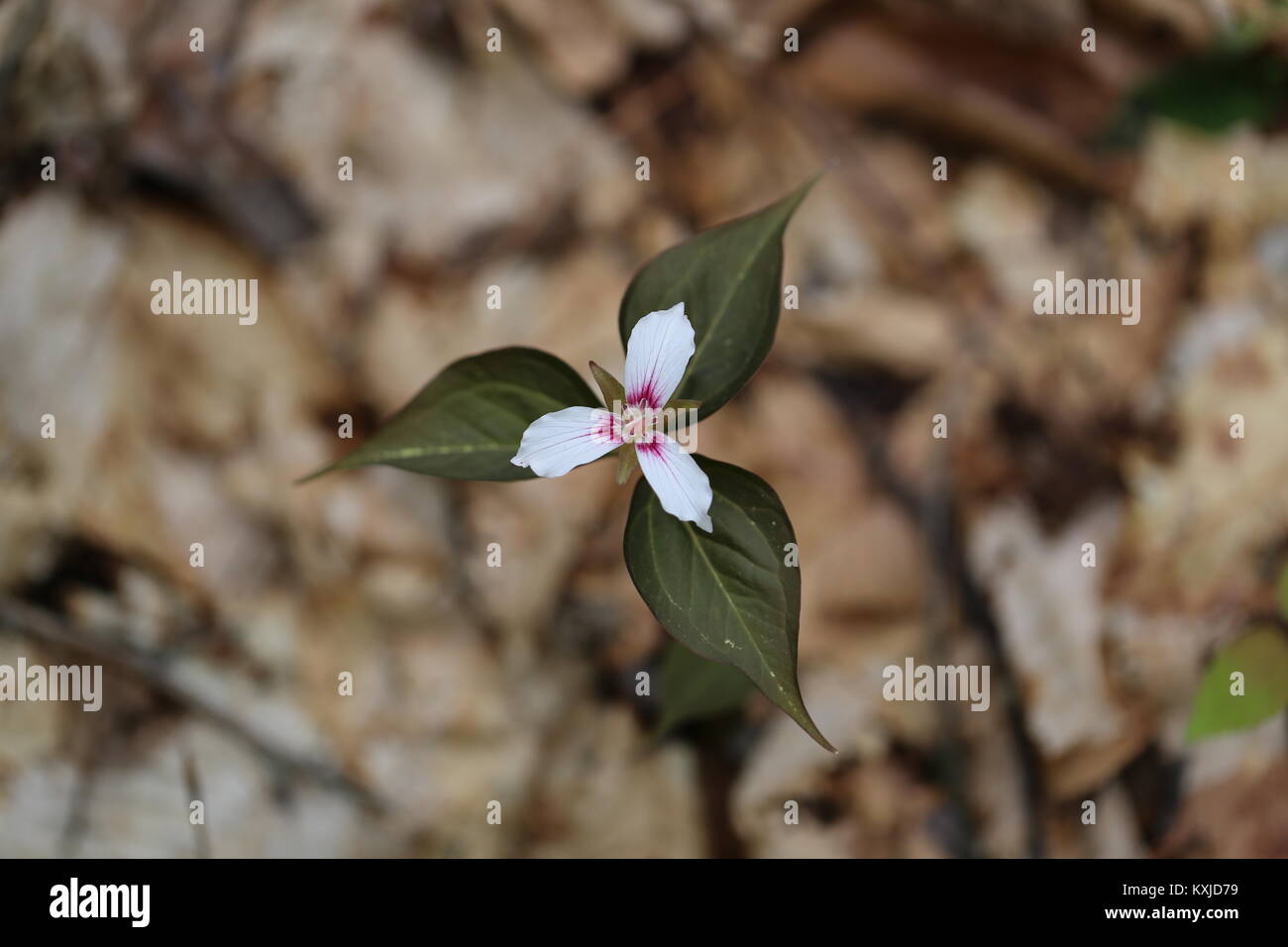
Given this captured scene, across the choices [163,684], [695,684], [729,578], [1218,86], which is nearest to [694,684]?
[695,684]

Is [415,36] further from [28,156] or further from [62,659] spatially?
[62,659]

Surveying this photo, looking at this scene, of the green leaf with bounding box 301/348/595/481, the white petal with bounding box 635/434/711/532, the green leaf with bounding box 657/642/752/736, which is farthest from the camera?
the green leaf with bounding box 657/642/752/736

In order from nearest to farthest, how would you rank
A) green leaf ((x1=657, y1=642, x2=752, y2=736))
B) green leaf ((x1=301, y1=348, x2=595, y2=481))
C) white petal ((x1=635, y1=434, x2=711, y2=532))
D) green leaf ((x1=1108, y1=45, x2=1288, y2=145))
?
white petal ((x1=635, y1=434, x2=711, y2=532)) < green leaf ((x1=301, y1=348, x2=595, y2=481)) < green leaf ((x1=657, y1=642, x2=752, y2=736)) < green leaf ((x1=1108, y1=45, x2=1288, y2=145))

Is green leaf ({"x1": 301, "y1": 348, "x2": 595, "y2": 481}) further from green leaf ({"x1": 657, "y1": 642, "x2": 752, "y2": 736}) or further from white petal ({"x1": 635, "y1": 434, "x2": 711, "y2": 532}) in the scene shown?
green leaf ({"x1": 657, "y1": 642, "x2": 752, "y2": 736})

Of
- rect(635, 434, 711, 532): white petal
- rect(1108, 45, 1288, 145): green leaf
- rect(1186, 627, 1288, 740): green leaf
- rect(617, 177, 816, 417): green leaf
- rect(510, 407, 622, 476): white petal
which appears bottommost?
rect(1186, 627, 1288, 740): green leaf

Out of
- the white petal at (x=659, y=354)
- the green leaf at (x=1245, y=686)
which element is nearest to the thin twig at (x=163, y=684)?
the white petal at (x=659, y=354)

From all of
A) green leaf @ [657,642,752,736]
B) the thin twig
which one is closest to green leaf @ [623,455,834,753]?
green leaf @ [657,642,752,736]

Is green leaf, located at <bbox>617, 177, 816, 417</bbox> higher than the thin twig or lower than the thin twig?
higher

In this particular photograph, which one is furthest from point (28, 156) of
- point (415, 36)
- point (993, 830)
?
point (993, 830)
